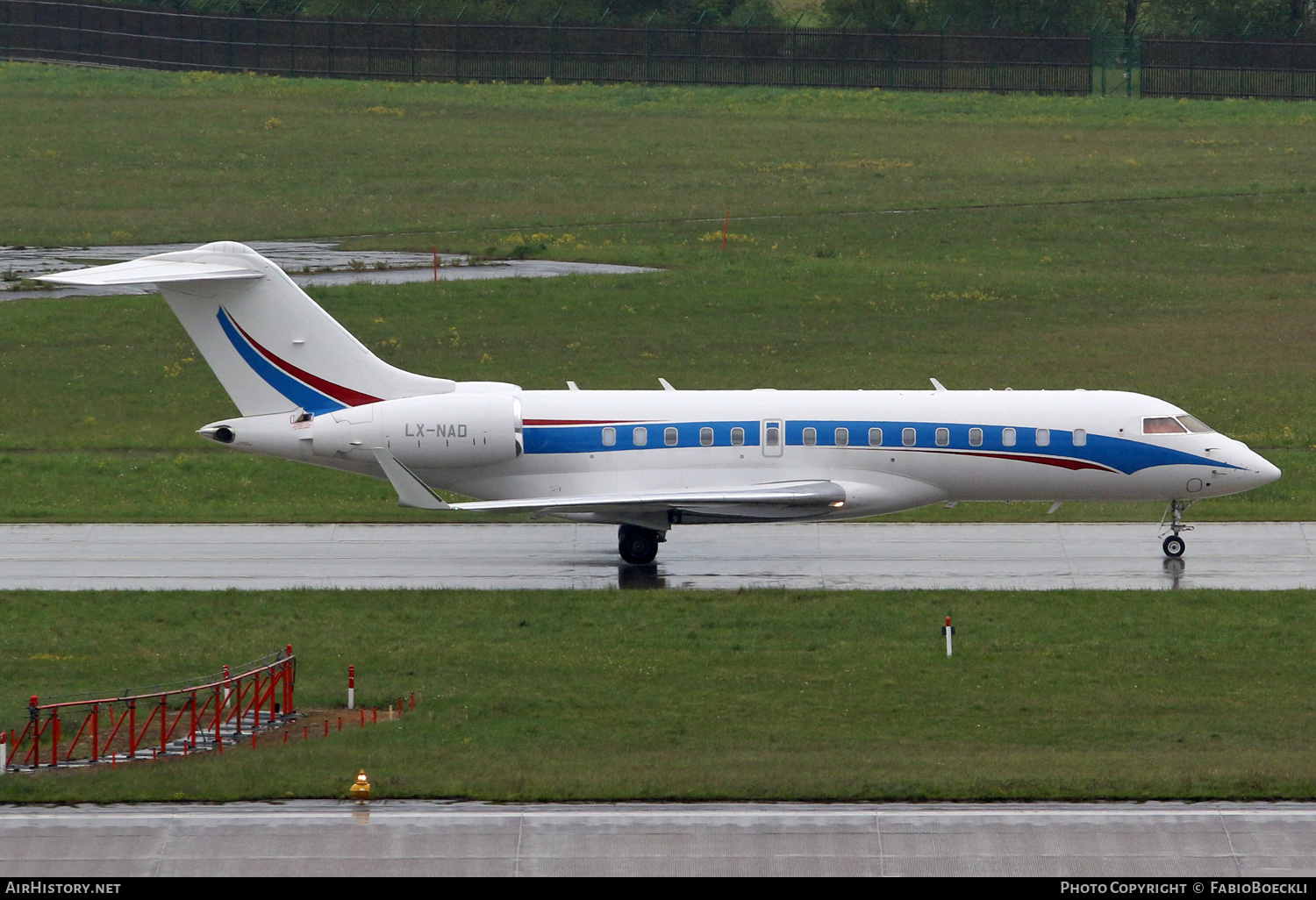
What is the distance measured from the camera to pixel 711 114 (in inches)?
3381

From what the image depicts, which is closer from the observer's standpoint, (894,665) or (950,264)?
(894,665)

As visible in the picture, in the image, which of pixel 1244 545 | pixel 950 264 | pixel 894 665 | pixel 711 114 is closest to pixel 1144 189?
pixel 950 264

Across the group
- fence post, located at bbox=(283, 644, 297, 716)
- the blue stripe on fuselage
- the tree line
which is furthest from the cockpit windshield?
the tree line

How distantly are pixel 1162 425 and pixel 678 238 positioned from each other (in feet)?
107

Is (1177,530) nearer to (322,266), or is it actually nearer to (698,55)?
(322,266)

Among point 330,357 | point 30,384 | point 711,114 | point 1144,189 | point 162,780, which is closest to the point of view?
point 162,780

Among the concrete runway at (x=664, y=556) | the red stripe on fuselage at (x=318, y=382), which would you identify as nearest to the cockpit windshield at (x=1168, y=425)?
the concrete runway at (x=664, y=556)

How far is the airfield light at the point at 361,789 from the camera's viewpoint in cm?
1995

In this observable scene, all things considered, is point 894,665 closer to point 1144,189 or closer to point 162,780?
point 162,780

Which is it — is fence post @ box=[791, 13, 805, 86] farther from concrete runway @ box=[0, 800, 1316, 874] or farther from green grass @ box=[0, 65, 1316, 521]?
concrete runway @ box=[0, 800, 1316, 874]

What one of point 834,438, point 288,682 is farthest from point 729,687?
point 834,438

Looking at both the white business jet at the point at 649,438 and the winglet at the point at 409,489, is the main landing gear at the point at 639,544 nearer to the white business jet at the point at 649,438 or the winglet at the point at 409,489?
the white business jet at the point at 649,438

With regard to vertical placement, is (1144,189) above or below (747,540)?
above

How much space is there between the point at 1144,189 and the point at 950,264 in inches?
578
